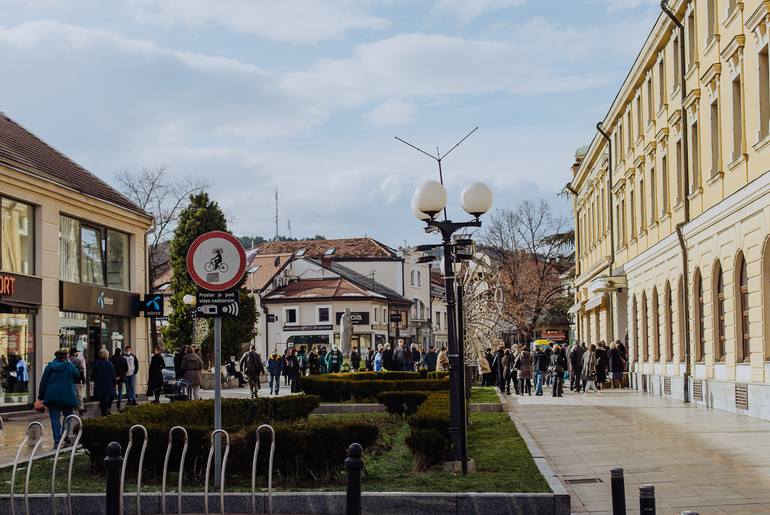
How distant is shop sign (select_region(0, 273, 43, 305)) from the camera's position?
22188 mm

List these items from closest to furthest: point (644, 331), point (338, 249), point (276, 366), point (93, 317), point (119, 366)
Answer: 1. point (119, 366)
2. point (93, 317)
3. point (644, 331)
4. point (276, 366)
5. point (338, 249)

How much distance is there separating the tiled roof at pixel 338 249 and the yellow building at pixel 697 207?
176 ft

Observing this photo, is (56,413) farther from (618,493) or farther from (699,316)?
(699,316)

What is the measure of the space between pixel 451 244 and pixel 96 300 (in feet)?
58.7

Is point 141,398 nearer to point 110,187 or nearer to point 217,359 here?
point 110,187

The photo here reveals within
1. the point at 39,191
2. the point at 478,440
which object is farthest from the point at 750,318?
the point at 39,191

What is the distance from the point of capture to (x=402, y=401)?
20328 mm

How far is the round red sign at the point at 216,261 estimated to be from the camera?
10227 millimetres

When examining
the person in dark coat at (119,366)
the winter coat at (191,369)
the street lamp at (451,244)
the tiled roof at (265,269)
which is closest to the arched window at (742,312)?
the street lamp at (451,244)

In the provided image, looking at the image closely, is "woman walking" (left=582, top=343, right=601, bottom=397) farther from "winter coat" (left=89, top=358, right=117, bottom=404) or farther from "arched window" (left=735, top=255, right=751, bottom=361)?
"winter coat" (left=89, top=358, right=117, bottom=404)

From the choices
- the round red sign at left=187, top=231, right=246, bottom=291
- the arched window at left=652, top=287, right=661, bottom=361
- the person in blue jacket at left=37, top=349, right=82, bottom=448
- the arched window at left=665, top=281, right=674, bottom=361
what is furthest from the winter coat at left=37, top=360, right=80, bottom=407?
the arched window at left=652, top=287, right=661, bottom=361

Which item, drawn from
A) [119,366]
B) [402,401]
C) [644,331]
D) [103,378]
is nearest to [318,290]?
[644,331]

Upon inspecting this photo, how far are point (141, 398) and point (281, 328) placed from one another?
48.5 m

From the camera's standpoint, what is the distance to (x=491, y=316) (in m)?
33.1
